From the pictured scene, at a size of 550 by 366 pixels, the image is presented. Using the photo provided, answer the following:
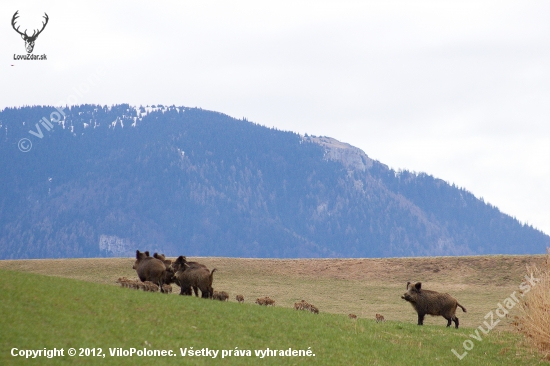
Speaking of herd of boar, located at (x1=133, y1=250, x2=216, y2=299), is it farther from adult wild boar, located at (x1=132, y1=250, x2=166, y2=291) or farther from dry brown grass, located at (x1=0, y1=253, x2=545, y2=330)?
dry brown grass, located at (x1=0, y1=253, x2=545, y2=330)

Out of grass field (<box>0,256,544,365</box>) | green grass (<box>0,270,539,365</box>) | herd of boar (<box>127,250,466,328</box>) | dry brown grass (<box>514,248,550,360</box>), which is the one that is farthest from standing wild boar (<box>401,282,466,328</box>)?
dry brown grass (<box>514,248,550,360</box>)

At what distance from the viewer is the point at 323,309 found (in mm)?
47688

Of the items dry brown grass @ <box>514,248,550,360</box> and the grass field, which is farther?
dry brown grass @ <box>514,248,550,360</box>

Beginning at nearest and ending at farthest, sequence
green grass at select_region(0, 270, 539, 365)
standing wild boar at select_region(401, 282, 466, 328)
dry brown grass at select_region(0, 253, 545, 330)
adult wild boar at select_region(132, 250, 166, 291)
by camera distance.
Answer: green grass at select_region(0, 270, 539, 365) < adult wild boar at select_region(132, 250, 166, 291) < standing wild boar at select_region(401, 282, 466, 328) < dry brown grass at select_region(0, 253, 545, 330)

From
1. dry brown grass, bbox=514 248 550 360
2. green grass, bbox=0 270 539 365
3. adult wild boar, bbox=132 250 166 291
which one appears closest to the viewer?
green grass, bbox=0 270 539 365

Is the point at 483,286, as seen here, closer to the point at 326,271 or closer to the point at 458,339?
the point at 326,271

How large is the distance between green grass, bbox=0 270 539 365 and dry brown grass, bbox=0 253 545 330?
22.1 meters

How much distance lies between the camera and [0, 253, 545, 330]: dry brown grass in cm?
5344

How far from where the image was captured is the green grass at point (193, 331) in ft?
57.6

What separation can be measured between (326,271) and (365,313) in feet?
76.4

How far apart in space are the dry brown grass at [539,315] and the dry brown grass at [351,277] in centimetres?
2255

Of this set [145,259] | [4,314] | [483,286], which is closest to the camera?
[4,314]

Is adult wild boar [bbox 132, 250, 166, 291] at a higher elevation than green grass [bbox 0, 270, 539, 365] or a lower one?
higher

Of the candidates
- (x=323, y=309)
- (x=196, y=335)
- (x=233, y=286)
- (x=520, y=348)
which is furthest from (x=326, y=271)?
(x=196, y=335)
